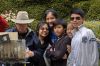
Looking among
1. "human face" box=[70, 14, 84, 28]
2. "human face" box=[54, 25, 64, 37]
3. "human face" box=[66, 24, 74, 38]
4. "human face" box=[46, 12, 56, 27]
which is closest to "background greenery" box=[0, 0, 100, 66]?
"human face" box=[46, 12, 56, 27]

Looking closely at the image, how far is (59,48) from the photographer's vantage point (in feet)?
21.2

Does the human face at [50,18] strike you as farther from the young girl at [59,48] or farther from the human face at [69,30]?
the human face at [69,30]

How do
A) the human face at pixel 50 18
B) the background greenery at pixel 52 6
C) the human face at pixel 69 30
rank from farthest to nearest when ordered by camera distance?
the background greenery at pixel 52 6, the human face at pixel 50 18, the human face at pixel 69 30

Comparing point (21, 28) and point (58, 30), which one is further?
point (58, 30)

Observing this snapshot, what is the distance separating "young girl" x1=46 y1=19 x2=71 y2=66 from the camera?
6449 millimetres

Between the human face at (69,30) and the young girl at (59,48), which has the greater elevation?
the human face at (69,30)

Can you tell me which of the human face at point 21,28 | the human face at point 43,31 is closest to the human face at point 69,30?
the human face at point 43,31

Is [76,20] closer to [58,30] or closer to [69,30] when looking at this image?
[69,30]

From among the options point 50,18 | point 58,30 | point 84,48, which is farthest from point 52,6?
point 84,48

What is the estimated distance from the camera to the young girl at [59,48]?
21.2 feet

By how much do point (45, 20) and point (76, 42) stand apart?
4.13ft

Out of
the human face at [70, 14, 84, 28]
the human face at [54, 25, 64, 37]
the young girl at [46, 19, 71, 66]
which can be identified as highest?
the human face at [70, 14, 84, 28]

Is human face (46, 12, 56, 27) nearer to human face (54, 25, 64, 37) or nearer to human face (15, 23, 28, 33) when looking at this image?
human face (54, 25, 64, 37)

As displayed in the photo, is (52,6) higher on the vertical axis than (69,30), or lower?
lower
